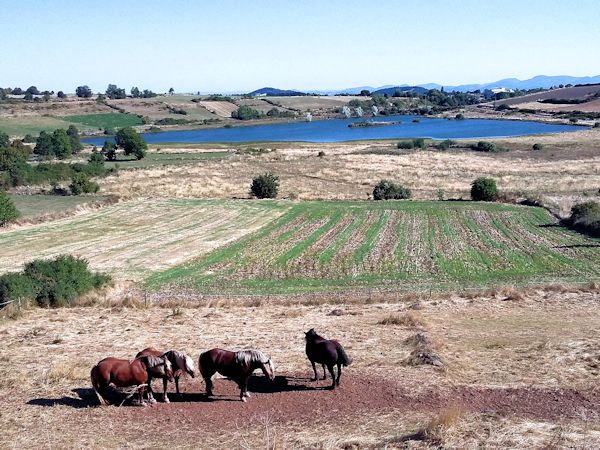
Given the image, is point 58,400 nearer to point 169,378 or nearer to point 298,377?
point 169,378

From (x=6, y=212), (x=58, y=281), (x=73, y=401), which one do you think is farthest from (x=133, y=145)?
(x=73, y=401)

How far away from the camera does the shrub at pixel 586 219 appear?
44125mm

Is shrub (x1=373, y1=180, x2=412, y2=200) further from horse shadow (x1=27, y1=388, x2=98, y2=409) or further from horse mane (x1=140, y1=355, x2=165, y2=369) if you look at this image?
horse mane (x1=140, y1=355, x2=165, y2=369)

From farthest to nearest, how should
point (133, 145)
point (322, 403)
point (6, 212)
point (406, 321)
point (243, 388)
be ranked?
1. point (133, 145)
2. point (6, 212)
3. point (406, 321)
4. point (243, 388)
5. point (322, 403)

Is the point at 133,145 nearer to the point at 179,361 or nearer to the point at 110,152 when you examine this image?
the point at 110,152

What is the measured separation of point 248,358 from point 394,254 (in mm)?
24765

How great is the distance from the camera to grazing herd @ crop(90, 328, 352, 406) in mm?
14227

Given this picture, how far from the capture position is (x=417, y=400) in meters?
14.7

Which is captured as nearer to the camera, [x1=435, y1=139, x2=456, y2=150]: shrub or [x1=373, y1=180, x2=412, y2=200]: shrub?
[x1=373, y1=180, x2=412, y2=200]: shrub

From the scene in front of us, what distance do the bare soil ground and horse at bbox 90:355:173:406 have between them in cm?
55

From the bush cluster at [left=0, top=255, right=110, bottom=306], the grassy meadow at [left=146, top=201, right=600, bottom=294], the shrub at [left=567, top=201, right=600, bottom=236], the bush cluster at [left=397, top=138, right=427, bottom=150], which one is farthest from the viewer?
the bush cluster at [left=397, top=138, right=427, bottom=150]

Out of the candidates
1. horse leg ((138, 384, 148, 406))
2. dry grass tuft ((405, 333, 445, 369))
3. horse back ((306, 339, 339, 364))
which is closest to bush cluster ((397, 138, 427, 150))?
dry grass tuft ((405, 333, 445, 369))

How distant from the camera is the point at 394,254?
38375 mm

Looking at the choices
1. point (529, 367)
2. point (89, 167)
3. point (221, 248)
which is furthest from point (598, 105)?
point (529, 367)
